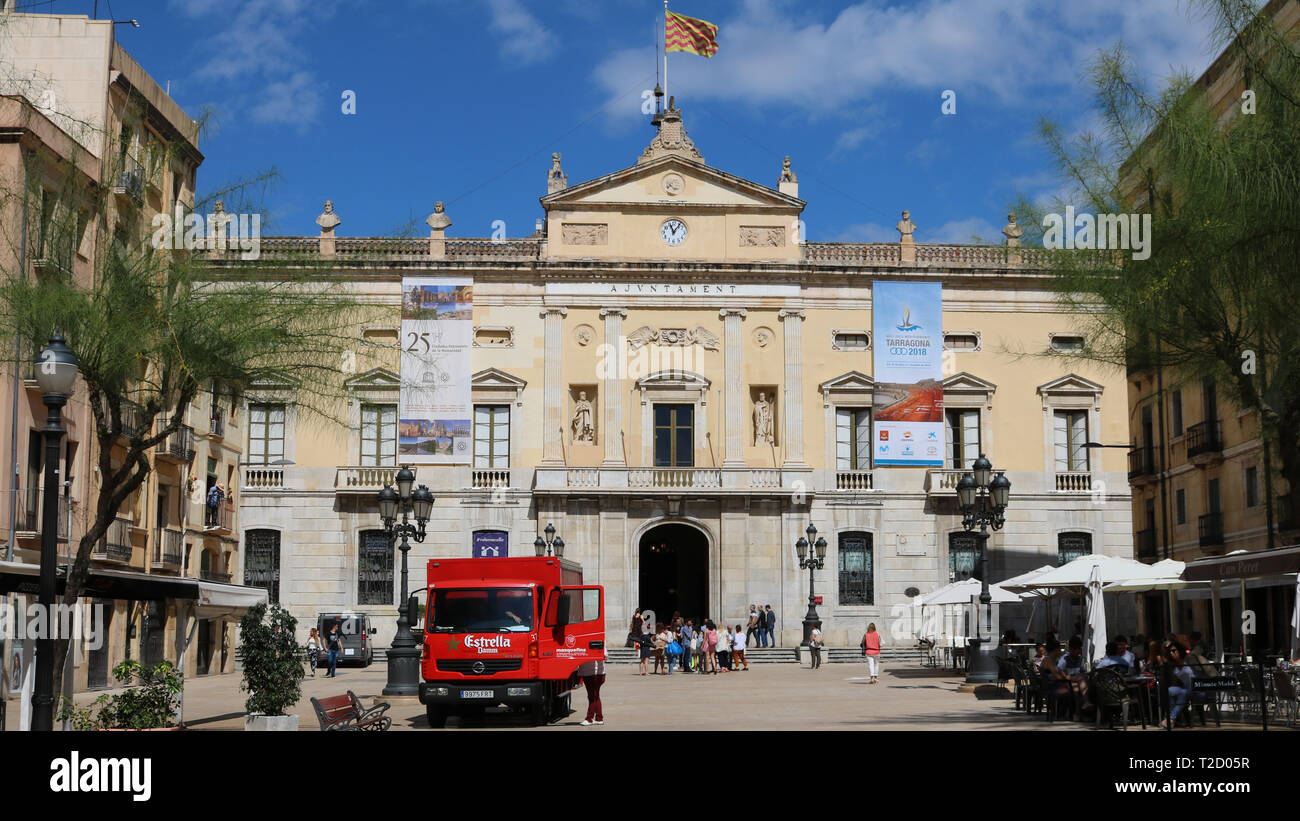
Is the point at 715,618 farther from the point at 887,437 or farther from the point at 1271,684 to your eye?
the point at 1271,684

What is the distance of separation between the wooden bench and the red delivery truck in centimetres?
202

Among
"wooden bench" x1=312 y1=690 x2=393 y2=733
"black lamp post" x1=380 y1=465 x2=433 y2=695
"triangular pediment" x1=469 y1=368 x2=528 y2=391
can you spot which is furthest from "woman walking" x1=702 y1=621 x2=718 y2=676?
"wooden bench" x1=312 y1=690 x2=393 y2=733

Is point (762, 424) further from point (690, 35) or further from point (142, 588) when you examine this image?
point (142, 588)

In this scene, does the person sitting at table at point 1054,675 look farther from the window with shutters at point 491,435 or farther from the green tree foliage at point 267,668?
A: the window with shutters at point 491,435

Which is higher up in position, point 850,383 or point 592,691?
point 850,383

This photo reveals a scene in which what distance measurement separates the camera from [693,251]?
47.4m

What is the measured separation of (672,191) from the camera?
155ft

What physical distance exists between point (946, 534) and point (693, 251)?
529 inches

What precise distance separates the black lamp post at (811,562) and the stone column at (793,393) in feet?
11.1

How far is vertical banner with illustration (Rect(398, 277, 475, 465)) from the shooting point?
45.4m

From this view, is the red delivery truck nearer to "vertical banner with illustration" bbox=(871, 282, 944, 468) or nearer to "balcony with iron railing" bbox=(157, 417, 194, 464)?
"balcony with iron railing" bbox=(157, 417, 194, 464)

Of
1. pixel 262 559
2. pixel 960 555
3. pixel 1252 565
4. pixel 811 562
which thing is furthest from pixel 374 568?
pixel 1252 565

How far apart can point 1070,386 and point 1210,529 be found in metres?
11.0
